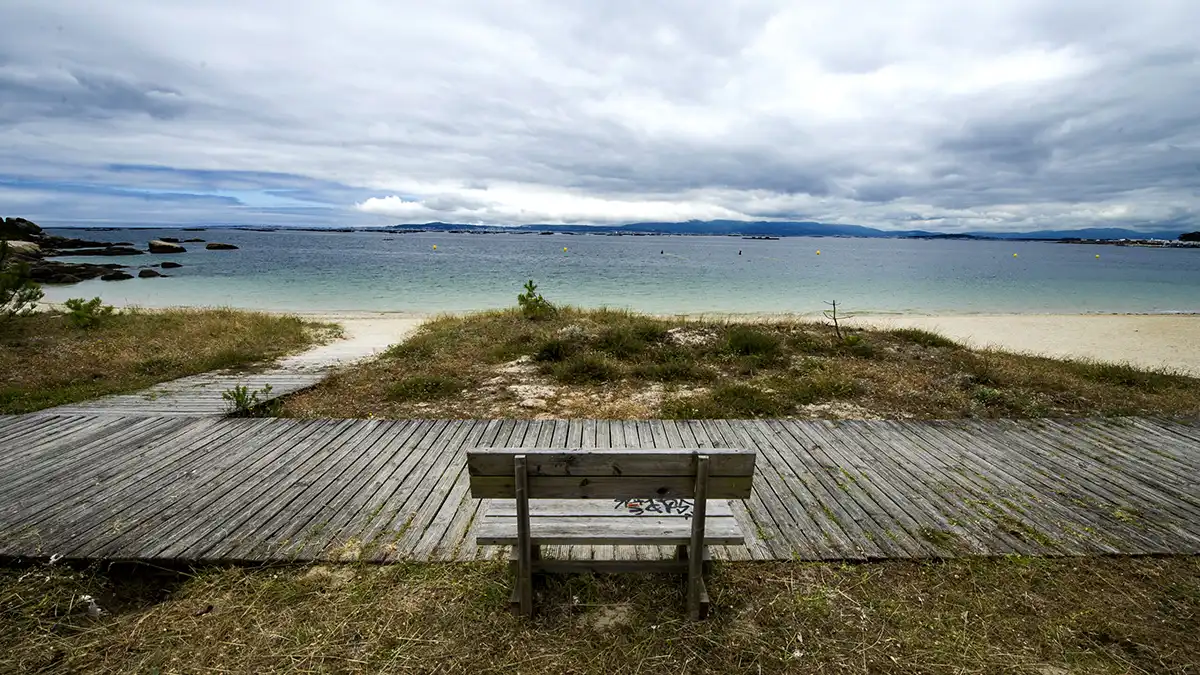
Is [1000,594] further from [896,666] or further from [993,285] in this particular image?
[993,285]

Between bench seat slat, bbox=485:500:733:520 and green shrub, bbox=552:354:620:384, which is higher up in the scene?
bench seat slat, bbox=485:500:733:520

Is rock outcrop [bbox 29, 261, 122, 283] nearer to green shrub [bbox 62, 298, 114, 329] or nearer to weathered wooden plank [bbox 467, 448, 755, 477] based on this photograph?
green shrub [bbox 62, 298, 114, 329]

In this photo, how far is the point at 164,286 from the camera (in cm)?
3388

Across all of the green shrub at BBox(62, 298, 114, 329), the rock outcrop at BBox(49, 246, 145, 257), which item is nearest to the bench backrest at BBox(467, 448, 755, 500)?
the green shrub at BBox(62, 298, 114, 329)

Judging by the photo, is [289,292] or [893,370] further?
[289,292]

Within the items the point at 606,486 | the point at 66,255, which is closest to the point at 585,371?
the point at 606,486

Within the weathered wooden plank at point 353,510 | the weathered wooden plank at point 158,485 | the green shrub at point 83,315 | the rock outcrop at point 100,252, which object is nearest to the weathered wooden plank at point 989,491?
the weathered wooden plank at point 353,510

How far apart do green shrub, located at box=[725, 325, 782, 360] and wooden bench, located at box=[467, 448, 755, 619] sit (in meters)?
7.25

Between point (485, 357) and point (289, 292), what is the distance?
26323 mm

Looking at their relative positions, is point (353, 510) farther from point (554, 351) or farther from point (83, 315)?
point (83, 315)

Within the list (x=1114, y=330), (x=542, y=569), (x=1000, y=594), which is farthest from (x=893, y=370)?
(x=1114, y=330)

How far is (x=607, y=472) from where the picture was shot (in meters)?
2.83

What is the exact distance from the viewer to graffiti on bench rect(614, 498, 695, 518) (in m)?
A: 3.45

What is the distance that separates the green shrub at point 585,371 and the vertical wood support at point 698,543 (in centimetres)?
578
